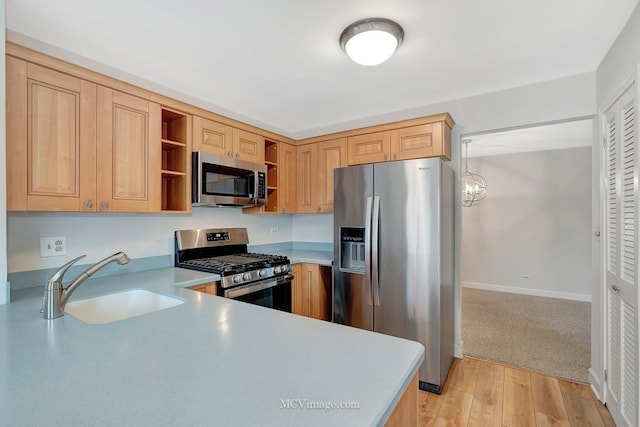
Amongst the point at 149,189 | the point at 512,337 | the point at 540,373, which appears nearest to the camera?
the point at 149,189

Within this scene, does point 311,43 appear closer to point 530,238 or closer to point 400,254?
point 400,254

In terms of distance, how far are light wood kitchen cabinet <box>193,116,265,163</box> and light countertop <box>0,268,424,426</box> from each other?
164cm

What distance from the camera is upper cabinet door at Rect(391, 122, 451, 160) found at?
2.57 metres

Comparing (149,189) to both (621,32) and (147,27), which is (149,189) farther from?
(621,32)

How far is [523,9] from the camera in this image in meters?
1.59

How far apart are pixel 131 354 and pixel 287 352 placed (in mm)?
473

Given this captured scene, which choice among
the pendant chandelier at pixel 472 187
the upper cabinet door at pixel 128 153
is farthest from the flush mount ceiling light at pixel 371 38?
the pendant chandelier at pixel 472 187

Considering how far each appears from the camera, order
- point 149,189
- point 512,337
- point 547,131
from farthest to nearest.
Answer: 1. point 547,131
2. point 512,337
3. point 149,189

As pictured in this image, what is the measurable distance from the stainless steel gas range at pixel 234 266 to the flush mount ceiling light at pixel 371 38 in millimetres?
1705

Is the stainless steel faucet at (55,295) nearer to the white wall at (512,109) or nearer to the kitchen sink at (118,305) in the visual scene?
the kitchen sink at (118,305)

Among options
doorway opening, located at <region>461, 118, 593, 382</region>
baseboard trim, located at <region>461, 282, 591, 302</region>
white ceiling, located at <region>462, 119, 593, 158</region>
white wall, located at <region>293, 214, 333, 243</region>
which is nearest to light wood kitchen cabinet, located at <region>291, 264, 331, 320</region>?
white wall, located at <region>293, 214, 333, 243</region>

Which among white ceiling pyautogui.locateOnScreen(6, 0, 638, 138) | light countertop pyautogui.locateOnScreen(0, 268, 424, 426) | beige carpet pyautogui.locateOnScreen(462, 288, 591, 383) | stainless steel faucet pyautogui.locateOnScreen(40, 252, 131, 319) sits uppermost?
white ceiling pyautogui.locateOnScreen(6, 0, 638, 138)

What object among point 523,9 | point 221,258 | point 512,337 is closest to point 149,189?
point 221,258

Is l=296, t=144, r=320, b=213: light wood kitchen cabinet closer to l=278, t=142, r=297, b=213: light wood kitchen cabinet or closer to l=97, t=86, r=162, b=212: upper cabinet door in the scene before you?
l=278, t=142, r=297, b=213: light wood kitchen cabinet
